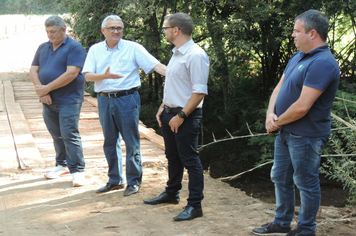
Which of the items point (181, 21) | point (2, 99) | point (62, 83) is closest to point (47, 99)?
point (62, 83)

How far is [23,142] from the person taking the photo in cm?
575

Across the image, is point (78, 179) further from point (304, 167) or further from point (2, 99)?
point (2, 99)

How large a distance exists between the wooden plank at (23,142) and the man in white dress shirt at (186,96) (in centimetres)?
240

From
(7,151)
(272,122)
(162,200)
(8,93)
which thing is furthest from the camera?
(8,93)

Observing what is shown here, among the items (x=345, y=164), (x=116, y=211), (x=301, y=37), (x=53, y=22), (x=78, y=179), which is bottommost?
(x=116, y=211)

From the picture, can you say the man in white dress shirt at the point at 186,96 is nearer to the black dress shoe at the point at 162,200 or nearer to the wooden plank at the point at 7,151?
the black dress shoe at the point at 162,200

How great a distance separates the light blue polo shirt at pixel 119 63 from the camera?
388 cm

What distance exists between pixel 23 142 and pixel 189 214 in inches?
136

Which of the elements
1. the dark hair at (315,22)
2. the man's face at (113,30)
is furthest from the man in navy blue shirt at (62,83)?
the dark hair at (315,22)

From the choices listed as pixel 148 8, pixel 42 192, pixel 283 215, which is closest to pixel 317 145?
pixel 283 215

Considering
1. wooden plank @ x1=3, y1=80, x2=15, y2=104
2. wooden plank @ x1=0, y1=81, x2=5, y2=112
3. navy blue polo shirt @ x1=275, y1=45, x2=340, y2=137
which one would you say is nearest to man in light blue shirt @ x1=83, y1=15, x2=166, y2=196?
navy blue polo shirt @ x1=275, y1=45, x2=340, y2=137

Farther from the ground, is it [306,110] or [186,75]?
[186,75]

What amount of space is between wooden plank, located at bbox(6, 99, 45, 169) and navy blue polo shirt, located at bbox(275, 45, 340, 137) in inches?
135

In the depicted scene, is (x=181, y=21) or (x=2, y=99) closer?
(x=181, y=21)
